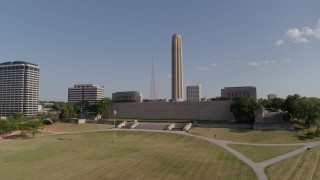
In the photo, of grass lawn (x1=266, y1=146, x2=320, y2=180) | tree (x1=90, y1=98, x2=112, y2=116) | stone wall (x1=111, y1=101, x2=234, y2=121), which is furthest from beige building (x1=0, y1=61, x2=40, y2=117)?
grass lawn (x1=266, y1=146, x2=320, y2=180)

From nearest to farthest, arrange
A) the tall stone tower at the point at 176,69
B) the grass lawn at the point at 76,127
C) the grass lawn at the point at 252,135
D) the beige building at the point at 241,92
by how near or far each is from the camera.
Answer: the grass lawn at the point at 252,135 < the grass lawn at the point at 76,127 < the tall stone tower at the point at 176,69 < the beige building at the point at 241,92

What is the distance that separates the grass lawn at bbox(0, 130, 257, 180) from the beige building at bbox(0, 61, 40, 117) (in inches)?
5465

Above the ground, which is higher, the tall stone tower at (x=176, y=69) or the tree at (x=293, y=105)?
the tall stone tower at (x=176, y=69)

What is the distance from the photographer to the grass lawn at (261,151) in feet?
147

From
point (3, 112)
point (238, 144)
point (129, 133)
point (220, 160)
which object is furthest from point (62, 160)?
point (3, 112)

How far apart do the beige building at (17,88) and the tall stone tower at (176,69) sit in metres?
126

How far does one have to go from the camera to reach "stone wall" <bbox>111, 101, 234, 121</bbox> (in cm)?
9669

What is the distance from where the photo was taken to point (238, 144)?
57.4 m

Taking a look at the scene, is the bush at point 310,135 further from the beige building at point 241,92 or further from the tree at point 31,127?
the beige building at point 241,92

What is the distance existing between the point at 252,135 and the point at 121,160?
38473mm

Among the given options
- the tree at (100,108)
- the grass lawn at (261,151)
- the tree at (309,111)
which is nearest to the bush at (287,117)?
the tree at (309,111)

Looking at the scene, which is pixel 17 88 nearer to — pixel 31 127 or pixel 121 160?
pixel 31 127

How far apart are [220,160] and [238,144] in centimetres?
1682

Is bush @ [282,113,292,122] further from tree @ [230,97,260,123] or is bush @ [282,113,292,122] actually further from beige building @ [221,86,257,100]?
beige building @ [221,86,257,100]
